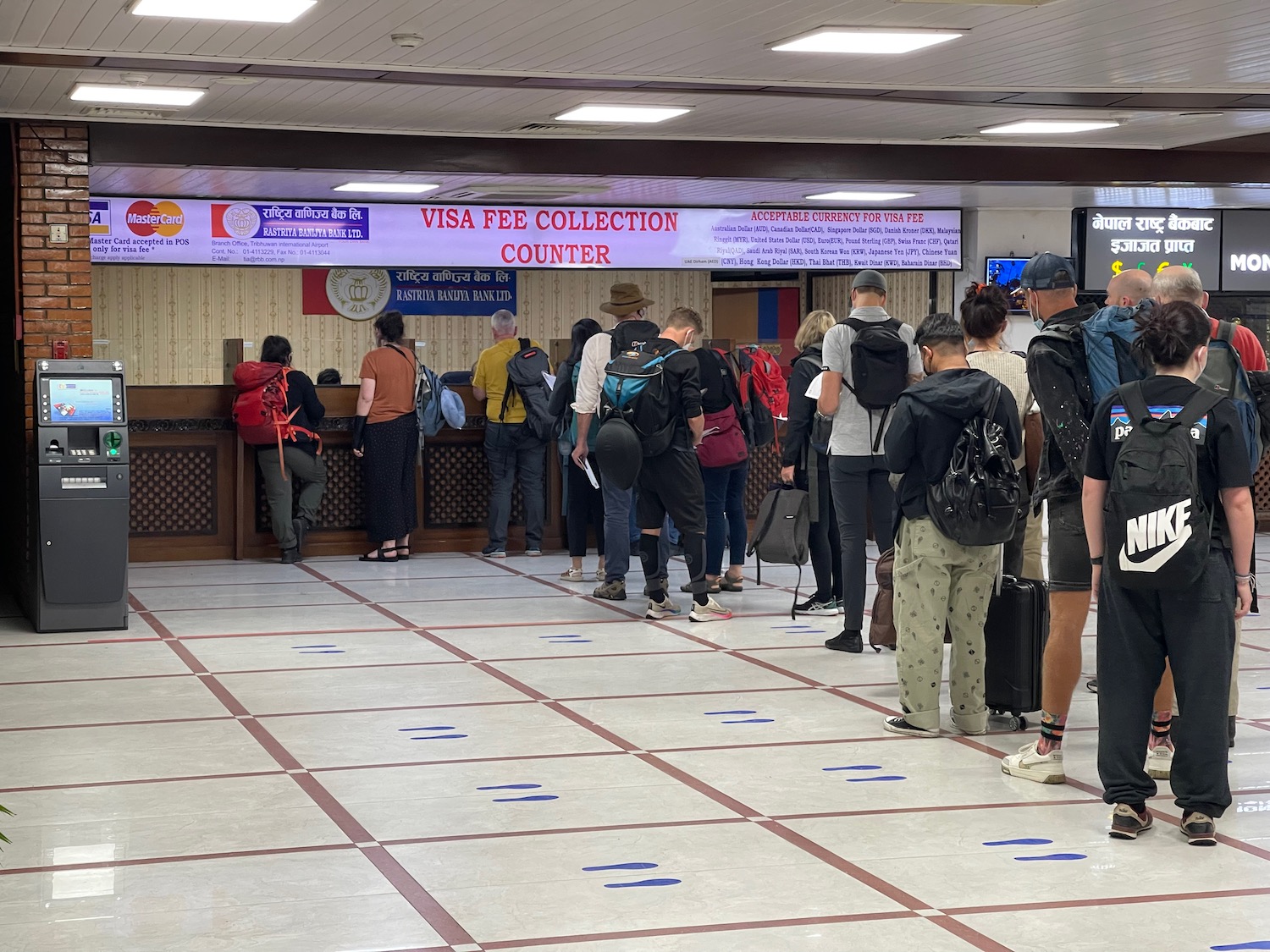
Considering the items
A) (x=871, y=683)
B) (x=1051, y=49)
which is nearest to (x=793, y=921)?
(x=871, y=683)

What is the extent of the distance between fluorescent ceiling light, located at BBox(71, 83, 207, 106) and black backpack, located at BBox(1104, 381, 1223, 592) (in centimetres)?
537

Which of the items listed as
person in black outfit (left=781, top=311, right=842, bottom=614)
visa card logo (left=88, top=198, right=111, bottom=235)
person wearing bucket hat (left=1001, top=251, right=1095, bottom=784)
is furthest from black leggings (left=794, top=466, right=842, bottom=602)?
visa card logo (left=88, top=198, right=111, bottom=235)

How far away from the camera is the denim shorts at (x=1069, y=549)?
16.3 ft

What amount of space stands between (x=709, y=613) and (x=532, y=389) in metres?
2.86

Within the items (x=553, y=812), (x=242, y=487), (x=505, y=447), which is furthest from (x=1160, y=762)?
(x=242, y=487)

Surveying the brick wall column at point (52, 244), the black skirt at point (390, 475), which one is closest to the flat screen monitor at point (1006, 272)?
the black skirt at point (390, 475)

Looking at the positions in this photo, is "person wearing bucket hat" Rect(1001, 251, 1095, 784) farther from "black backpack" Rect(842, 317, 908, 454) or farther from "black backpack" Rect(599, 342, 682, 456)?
"black backpack" Rect(599, 342, 682, 456)

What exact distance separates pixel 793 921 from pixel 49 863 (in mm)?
1884

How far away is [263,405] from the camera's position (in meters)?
10.2

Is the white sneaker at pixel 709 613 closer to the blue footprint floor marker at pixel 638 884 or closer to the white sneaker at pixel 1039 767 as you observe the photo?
the white sneaker at pixel 1039 767

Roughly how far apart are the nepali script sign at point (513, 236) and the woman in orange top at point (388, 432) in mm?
1667

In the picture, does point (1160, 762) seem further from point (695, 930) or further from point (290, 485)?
point (290, 485)

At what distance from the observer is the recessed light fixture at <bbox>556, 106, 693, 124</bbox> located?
859 cm

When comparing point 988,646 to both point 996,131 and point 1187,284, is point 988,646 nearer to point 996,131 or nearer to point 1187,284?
point 1187,284
